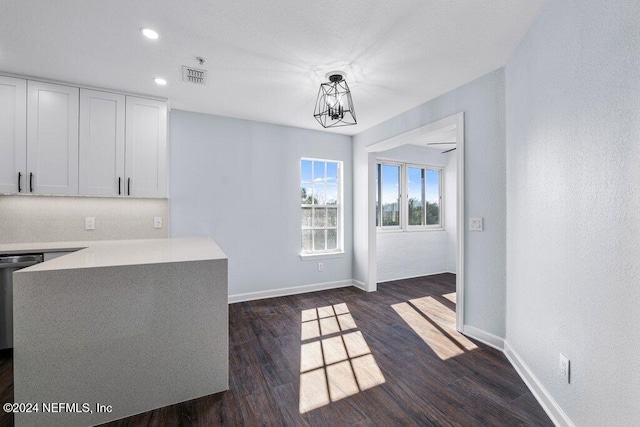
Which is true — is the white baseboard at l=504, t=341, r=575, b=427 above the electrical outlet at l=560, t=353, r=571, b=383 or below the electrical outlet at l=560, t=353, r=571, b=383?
below

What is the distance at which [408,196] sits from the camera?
5547mm

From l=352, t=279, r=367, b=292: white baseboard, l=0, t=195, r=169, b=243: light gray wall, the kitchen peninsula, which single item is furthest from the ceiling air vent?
l=352, t=279, r=367, b=292: white baseboard

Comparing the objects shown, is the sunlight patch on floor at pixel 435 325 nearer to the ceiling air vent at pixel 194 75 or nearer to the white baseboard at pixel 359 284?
the white baseboard at pixel 359 284

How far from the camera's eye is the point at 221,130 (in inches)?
151

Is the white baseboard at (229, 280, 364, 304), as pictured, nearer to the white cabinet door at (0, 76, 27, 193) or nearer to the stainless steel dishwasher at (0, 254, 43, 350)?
the stainless steel dishwasher at (0, 254, 43, 350)

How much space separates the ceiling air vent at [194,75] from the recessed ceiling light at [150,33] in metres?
0.42

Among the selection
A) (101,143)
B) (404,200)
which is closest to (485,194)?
(404,200)

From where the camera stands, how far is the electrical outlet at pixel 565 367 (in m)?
1.57

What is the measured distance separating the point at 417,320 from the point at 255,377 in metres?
1.96

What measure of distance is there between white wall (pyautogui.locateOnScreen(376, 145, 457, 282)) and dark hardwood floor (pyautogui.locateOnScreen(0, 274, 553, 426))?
1.72 m

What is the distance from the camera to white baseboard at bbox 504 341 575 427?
63.1 inches

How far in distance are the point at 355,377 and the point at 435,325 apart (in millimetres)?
1402

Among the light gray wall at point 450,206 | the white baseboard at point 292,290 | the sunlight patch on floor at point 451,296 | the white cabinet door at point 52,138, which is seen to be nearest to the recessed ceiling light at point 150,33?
the white cabinet door at point 52,138

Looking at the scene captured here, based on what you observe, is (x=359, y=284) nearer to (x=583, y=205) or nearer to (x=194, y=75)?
(x=583, y=205)
